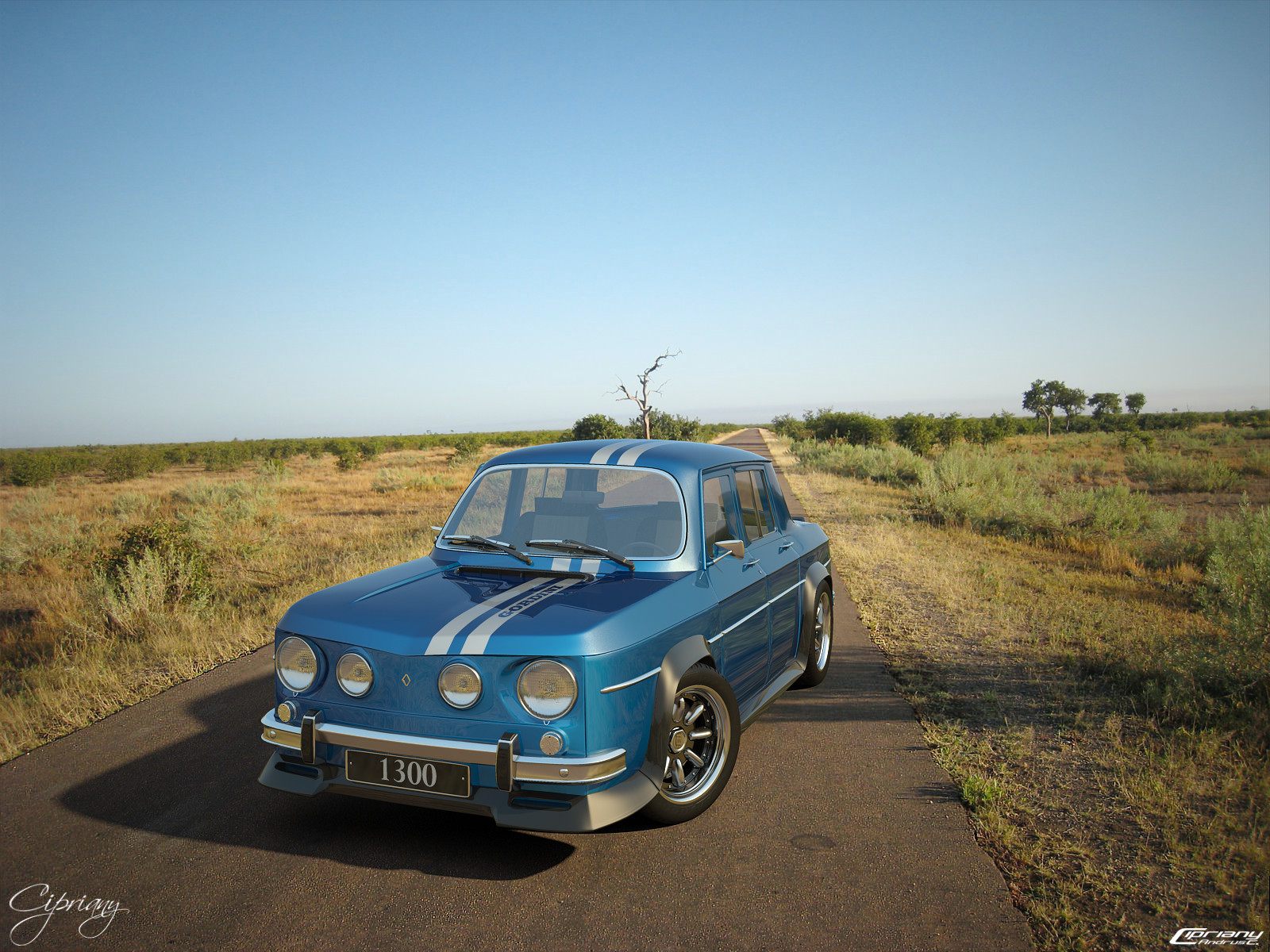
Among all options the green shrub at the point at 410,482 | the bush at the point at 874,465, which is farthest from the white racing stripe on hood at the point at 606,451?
the green shrub at the point at 410,482

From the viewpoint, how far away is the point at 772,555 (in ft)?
16.0

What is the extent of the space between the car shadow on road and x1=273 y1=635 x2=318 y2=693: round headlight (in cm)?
77

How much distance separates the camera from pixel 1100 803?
373 centimetres

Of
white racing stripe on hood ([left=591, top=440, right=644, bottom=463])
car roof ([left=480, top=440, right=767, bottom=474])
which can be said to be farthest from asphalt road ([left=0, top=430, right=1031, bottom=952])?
white racing stripe on hood ([left=591, top=440, right=644, bottom=463])

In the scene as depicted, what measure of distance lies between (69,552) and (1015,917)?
16263 millimetres

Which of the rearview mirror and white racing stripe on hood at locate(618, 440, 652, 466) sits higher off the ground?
white racing stripe on hood at locate(618, 440, 652, 466)

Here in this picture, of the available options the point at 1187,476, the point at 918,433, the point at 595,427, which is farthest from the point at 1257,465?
the point at 595,427

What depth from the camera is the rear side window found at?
4.93 meters

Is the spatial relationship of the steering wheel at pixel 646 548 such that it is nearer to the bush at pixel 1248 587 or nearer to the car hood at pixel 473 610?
the car hood at pixel 473 610

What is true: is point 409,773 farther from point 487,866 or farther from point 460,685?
point 487,866

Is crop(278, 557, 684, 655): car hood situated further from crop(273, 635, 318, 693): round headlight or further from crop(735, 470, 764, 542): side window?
crop(735, 470, 764, 542): side window

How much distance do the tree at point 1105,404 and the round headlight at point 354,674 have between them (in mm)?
97418

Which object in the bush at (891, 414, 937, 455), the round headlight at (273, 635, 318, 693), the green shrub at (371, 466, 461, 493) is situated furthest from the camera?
the bush at (891, 414, 937, 455)

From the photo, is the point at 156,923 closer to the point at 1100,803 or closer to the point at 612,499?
the point at 612,499
